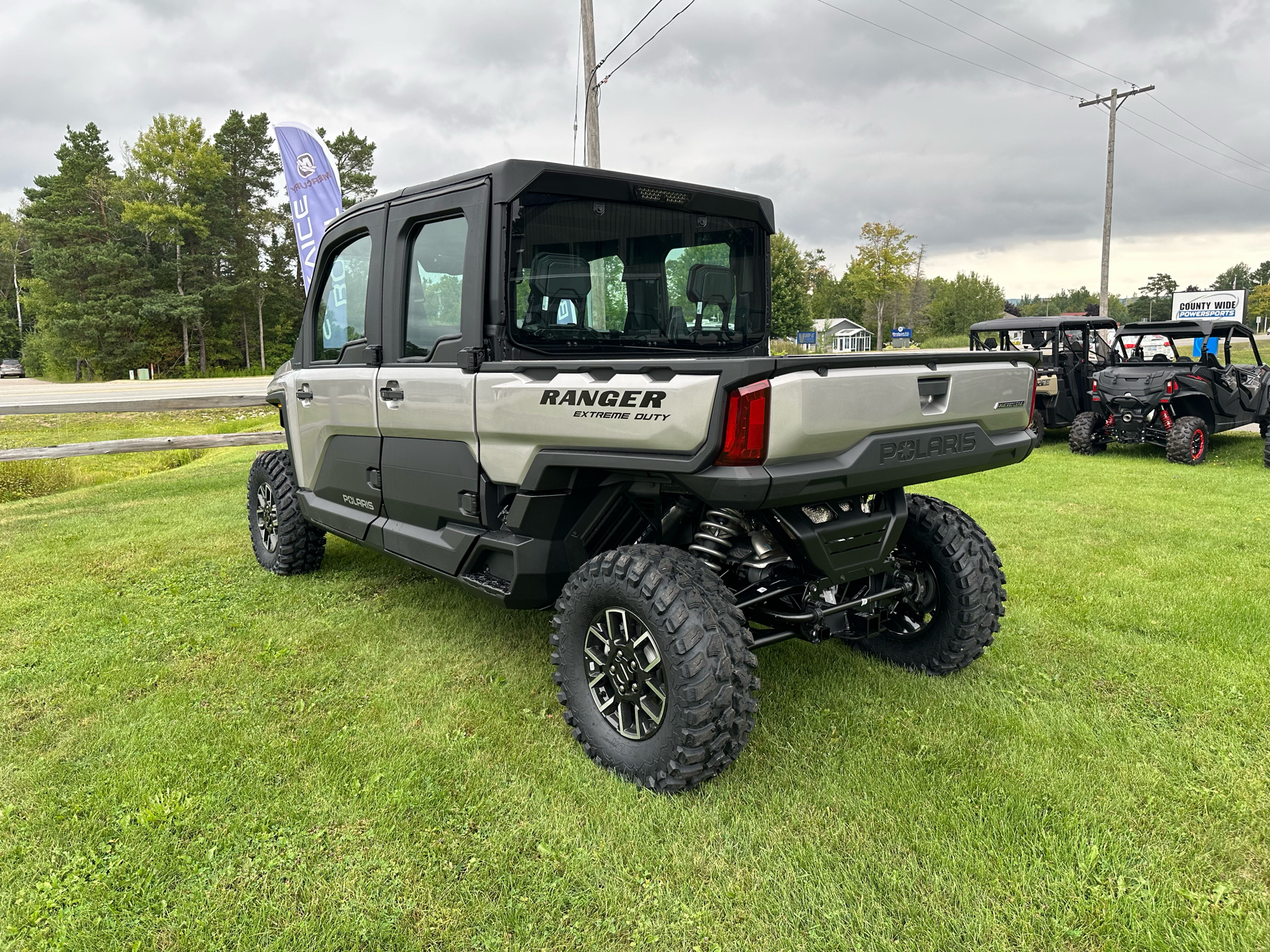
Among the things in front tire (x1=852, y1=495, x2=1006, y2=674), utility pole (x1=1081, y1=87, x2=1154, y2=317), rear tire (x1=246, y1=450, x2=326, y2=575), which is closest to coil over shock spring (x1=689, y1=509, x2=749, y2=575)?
front tire (x1=852, y1=495, x2=1006, y2=674)

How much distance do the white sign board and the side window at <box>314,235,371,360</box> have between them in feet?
90.1

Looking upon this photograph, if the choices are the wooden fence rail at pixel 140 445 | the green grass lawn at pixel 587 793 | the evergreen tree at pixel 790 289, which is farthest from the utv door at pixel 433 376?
the evergreen tree at pixel 790 289

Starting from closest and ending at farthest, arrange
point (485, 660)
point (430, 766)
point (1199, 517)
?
point (430, 766) → point (485, 660) → point (1199, 517)

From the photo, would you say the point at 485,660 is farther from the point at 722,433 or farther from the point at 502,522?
the point at 722,433

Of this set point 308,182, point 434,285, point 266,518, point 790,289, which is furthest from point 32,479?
point 790,289

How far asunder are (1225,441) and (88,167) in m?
54.4

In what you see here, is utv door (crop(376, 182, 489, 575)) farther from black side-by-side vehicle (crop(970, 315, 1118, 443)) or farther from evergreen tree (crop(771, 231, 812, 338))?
evergreen tree (crop(771, 231, 812, 338))

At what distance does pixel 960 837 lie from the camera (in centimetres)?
242

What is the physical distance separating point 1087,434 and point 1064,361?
133 centimetres

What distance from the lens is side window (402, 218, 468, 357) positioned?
10.9 feet

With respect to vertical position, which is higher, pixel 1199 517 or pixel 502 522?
pixel 502 522

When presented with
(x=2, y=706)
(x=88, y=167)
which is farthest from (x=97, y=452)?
(x=88, y=167)

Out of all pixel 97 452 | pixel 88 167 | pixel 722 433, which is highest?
pixel 88 167

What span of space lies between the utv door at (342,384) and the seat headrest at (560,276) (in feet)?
3.29
